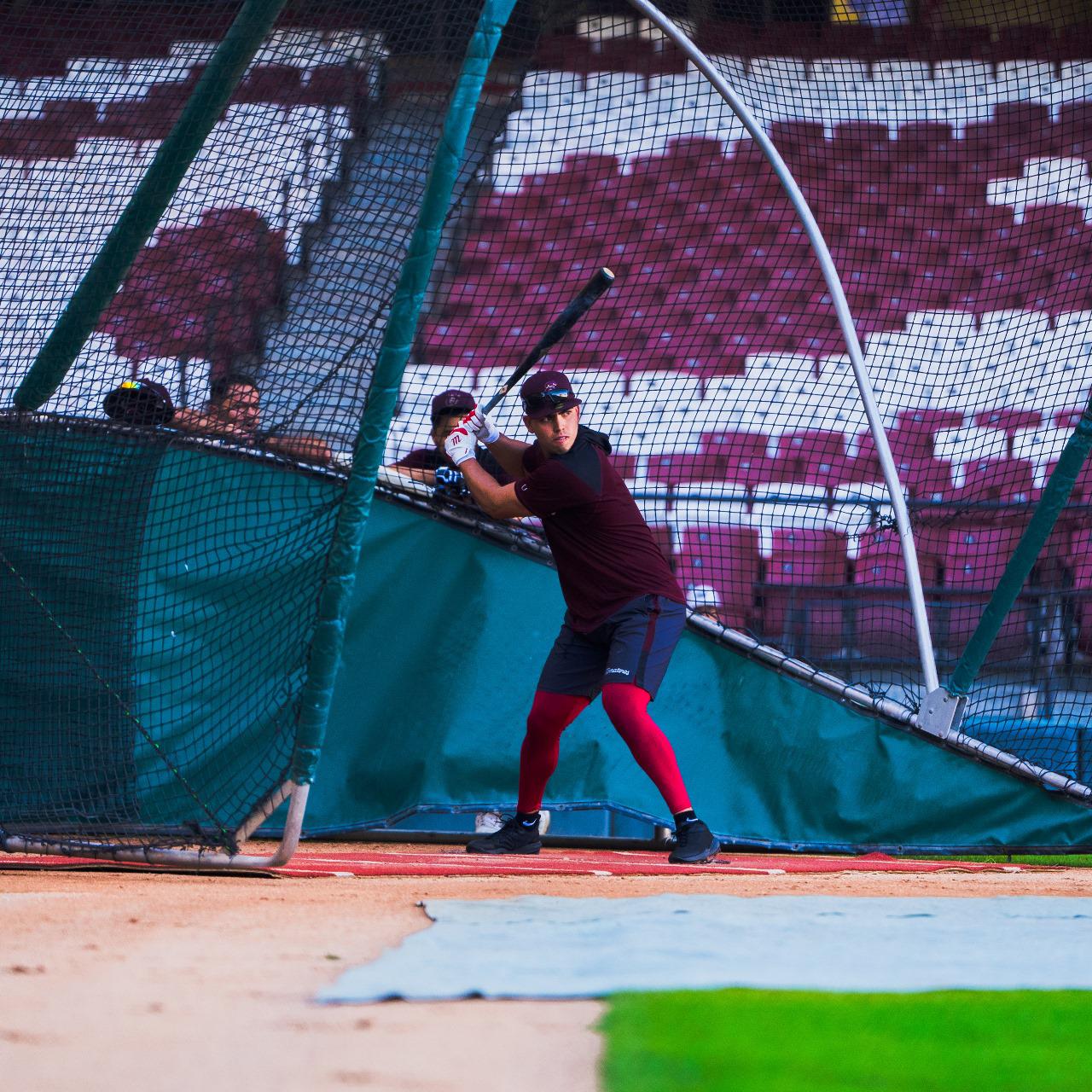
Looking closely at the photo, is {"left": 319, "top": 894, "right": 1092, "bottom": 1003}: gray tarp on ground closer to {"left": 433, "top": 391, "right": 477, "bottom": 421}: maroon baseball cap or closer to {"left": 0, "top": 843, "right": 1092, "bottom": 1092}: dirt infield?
{"left": 0, "top": 843, "right": 1092, "bottom": 1092}: dirt infield

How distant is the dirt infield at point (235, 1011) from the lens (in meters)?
1.56

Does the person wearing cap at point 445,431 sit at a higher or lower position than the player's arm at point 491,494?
higher

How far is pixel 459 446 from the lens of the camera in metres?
4.45

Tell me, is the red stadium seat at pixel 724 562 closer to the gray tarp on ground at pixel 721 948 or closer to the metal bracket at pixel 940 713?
the metal bracket at pixel 940 713

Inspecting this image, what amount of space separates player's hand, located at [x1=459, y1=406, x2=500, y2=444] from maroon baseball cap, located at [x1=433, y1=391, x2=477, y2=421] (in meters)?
0.60

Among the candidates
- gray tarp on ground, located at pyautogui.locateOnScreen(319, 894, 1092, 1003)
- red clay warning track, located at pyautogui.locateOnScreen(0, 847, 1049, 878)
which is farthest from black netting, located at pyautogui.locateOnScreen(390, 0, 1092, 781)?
gray tarp on ground, located at pyautogui.locateOnScreen(319, 894, 1092, 1003)

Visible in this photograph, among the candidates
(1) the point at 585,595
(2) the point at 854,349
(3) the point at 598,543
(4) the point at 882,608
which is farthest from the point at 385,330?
(4) the point at 882,608

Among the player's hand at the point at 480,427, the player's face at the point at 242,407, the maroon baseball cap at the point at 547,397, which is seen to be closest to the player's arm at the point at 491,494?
the player's hand at the point at 480,427

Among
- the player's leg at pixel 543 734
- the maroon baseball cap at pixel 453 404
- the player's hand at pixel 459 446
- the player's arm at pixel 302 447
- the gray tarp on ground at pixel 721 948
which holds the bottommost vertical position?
the gray tarp on ground at pixel 721 948

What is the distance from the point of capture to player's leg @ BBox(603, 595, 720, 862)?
4148 millimetres

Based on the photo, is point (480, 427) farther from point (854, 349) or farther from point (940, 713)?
point (940, 713)

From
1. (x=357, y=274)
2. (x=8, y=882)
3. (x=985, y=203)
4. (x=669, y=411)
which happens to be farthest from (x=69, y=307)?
(x=985, y=203)

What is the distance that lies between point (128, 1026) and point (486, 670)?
11.7 ft

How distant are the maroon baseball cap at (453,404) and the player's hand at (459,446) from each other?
0.69 m
